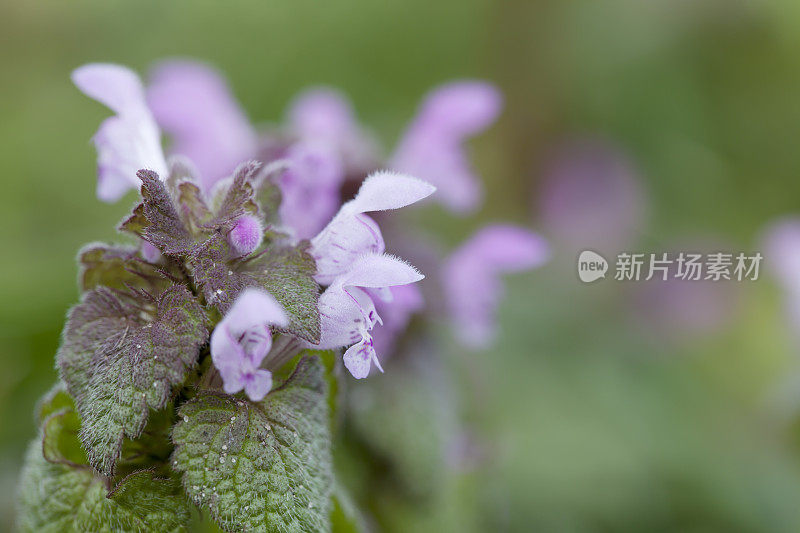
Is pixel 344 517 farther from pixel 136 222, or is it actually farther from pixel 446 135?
pixel 446 135

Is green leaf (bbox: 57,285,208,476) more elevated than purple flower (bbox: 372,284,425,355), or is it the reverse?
purple flower (bbox: 372,284,425,355)

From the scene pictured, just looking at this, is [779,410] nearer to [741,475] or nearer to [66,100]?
[741,475]

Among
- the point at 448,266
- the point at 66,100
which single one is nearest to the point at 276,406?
the point at 448,266

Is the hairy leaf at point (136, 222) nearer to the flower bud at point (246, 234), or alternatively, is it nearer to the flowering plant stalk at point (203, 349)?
the flowering plant stalk at point (203, 349)

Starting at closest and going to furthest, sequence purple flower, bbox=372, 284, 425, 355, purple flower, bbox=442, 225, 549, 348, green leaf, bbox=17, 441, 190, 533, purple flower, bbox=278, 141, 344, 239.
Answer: green leaf, bbox=17, 441, 190, 533 < purple flower, bbox=278, 141, 344, 239 < purple flower, bbox=372, 284, 425, 355 < purple flower, bbox=442, 225, 549, 348

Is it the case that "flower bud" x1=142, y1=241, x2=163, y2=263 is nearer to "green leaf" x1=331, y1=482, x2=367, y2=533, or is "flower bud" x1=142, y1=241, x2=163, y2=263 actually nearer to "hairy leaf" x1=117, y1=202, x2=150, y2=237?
"hairy leaf" x1=117, y1=202, x2=150, y2=237

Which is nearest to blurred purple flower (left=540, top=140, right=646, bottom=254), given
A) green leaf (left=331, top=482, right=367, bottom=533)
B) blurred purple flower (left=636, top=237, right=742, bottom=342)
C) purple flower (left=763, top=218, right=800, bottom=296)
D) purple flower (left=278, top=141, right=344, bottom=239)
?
blurred purple flower (left=636, top=237, right=742, bottom=342)

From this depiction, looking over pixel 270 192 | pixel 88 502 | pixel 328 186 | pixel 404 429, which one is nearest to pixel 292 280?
pixel 270 192
